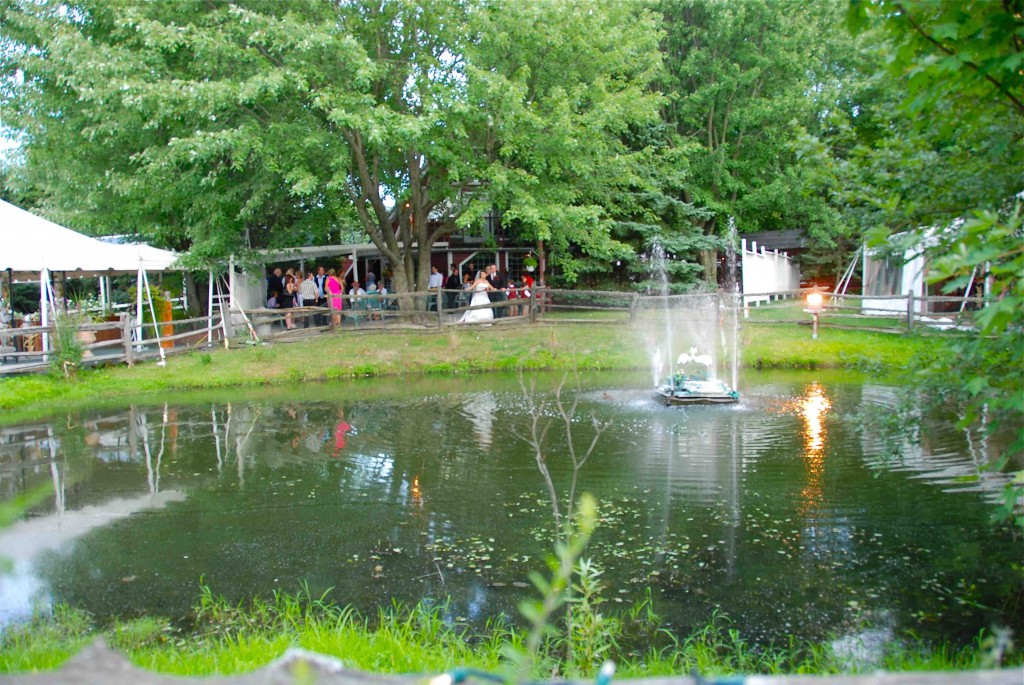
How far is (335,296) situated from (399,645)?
16514 mm

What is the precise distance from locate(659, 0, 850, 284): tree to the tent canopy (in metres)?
16.2

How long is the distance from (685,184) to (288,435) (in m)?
19.1

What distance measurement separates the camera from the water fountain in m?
13.1

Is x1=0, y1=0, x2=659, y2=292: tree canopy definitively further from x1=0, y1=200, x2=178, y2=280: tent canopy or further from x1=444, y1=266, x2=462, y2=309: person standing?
x1=444, y1=266, x2=462, y2=309: person standing

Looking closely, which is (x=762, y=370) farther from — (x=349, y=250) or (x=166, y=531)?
(x=349, y=250)

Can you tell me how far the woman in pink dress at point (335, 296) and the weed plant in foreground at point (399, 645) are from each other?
1491 centimetres

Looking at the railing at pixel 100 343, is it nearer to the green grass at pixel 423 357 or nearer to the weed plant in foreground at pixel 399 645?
the green grass at pixel 423 357

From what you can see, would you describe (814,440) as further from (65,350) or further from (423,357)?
(65,350)

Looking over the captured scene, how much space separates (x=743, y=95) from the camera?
92.4 ft

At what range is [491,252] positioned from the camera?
3100 cm

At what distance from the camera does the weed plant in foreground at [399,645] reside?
449 centimetres

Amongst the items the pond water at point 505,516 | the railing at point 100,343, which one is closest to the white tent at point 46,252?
the railing at point 100,343

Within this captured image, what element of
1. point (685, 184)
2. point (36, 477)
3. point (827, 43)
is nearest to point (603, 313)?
point (685, 184)

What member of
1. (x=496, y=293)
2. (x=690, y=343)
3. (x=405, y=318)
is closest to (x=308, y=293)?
(x=405, y=318)
